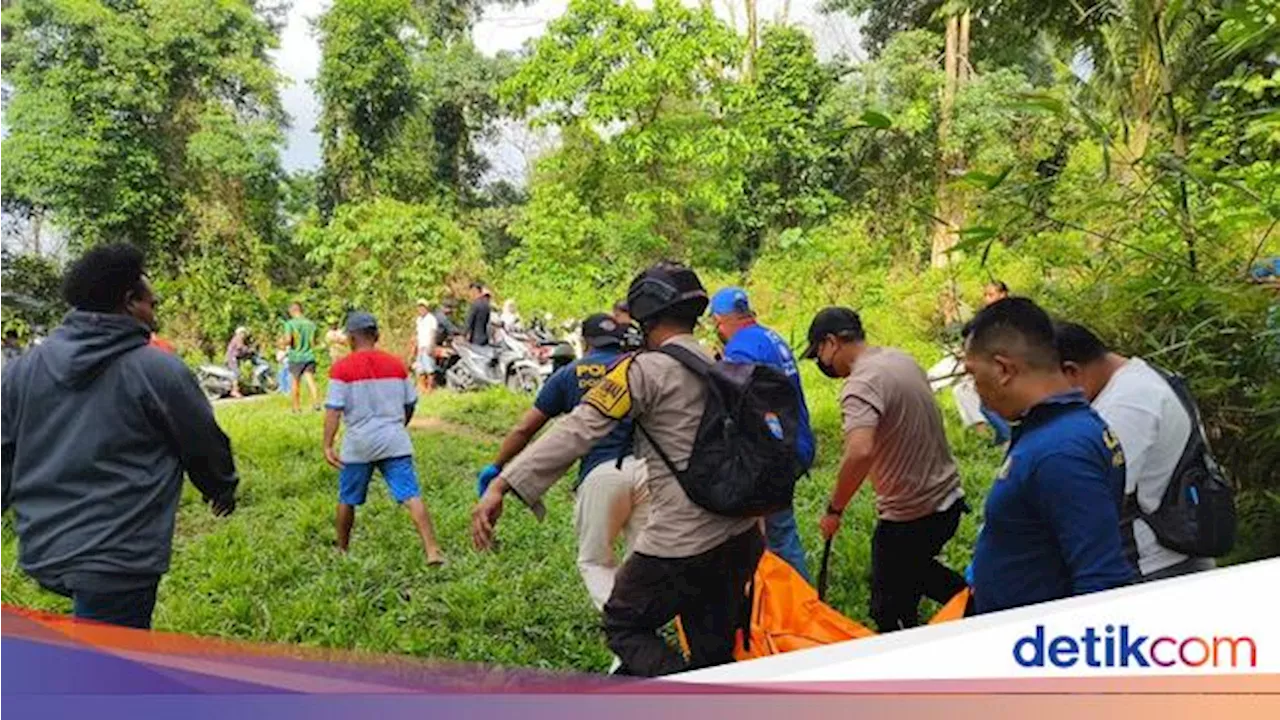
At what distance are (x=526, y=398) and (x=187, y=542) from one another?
262 inches

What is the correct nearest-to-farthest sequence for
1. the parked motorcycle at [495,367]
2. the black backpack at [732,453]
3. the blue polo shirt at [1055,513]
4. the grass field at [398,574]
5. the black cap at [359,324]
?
the blue polo shirt at [1055,513] → the black backpack at [732,453] → the grass field at [398,574] → the black cap at [359,324] → the parked motorcycle at [495,367]

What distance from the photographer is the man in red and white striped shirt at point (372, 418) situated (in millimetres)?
6035

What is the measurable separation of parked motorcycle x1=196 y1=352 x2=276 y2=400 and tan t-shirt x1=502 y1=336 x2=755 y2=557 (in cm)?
1534

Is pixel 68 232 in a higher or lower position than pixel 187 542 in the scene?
higher

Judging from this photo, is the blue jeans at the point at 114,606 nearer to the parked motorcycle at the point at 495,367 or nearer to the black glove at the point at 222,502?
the black glove at the point at 222,502

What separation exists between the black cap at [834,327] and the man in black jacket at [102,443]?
88.9 inches

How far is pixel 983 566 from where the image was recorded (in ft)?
7.95

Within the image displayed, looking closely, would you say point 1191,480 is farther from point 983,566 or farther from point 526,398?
point 526,398

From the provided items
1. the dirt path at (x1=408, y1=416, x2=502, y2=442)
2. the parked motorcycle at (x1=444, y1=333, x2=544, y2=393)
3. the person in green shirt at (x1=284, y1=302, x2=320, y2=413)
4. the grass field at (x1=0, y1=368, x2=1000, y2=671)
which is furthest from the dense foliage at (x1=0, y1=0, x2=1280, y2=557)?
the grass field at (x1=0, y1=368, x2=1000, y2=671)

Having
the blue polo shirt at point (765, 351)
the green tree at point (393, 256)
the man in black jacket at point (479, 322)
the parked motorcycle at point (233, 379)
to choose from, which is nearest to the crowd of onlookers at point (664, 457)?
the blue polo shirt at point (765, 351)

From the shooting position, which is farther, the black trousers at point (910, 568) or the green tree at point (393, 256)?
the green tree at point (393, 256)

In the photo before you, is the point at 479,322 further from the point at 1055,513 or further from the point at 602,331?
the point at 1055,513

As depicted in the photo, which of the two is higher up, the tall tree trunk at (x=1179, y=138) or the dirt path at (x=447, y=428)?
the tall tree trunk at (x=1179, y=138)

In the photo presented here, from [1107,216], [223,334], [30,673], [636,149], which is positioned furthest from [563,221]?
[30,673]
